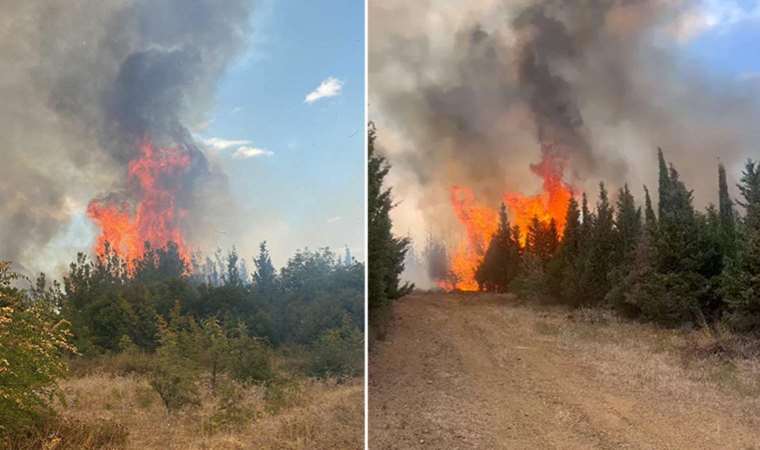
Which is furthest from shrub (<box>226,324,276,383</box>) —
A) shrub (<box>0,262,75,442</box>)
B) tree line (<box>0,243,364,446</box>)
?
shrub (<box>0,262,75,442</box>)

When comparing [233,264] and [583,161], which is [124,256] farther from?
[583,161]

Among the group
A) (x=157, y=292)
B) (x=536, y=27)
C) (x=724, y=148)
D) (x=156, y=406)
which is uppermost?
(x=536, y=27)

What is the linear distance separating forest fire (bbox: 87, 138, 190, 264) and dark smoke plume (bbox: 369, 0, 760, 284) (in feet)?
4.48

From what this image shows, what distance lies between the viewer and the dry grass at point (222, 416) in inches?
212

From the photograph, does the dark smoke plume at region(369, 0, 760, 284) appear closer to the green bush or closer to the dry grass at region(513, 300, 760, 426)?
the green bush

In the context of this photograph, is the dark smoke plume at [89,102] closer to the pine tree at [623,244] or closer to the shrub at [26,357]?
the shrub at [26,357]

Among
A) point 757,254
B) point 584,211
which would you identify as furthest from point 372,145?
point 757,254

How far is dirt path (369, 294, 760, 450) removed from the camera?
5.25 m

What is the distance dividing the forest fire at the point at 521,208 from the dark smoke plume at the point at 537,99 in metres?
0.05

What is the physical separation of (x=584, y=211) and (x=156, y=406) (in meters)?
2.98

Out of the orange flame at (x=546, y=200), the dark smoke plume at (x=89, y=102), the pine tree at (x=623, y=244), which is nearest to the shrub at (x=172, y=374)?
the dark smoke plume at (x=89, y=102)

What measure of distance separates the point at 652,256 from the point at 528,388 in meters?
1.14

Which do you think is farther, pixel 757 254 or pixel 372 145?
pixel 372 145

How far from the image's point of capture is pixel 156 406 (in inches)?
214
